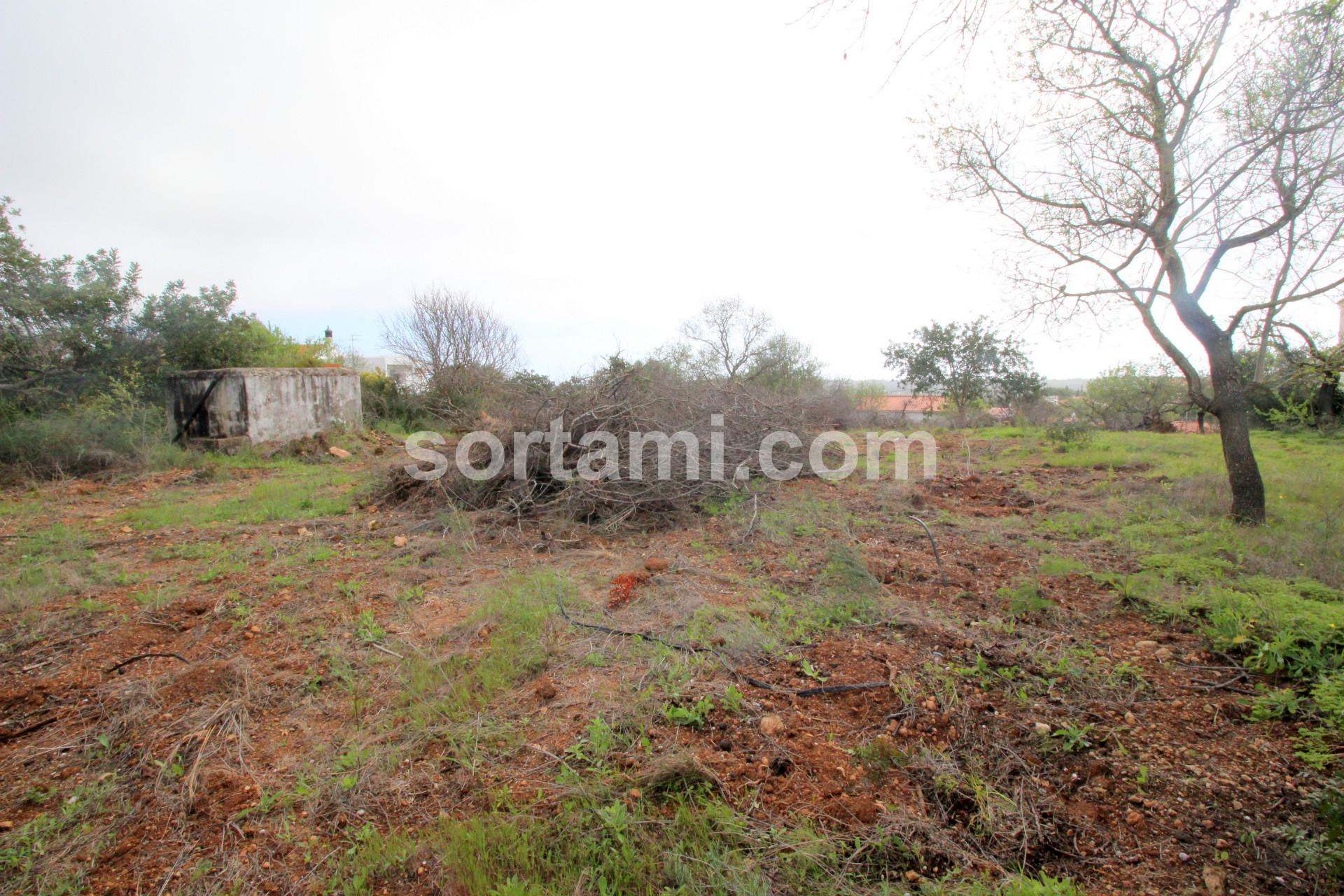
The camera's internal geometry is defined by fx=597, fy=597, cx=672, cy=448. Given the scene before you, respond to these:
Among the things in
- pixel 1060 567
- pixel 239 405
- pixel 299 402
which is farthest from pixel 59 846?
pixel 299 402

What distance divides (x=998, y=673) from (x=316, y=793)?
2.86m

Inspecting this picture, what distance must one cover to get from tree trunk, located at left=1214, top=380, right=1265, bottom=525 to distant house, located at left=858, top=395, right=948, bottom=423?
37.0 feet

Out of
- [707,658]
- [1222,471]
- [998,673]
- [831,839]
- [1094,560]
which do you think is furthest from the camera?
[1222,471]

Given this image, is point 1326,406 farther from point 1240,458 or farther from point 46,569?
point 46,569

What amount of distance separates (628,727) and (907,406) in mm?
18278

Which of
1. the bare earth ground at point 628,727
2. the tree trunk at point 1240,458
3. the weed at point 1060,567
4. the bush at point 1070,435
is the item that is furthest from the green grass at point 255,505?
the bush at point 1070,435

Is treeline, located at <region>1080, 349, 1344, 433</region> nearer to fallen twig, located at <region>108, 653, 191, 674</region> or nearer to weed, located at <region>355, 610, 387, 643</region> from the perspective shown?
weed, located at <region>355, 610, 387, 643</region>

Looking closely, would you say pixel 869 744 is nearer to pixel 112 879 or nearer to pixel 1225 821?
pixel 1225 821

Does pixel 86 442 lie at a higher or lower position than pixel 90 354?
lower

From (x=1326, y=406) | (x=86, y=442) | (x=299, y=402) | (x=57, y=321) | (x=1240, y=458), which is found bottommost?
(x=1240, y=458)

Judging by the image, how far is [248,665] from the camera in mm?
3061

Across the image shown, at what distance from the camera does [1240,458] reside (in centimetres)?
507

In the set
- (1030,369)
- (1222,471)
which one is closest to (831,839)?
(1222,471)

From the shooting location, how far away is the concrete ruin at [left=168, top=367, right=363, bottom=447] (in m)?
10.6
